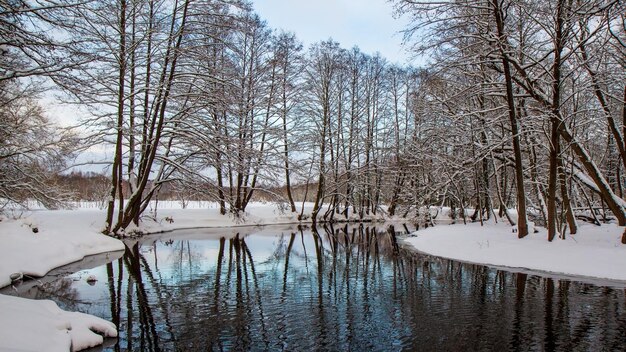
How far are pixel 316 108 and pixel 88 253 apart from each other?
22.1 m

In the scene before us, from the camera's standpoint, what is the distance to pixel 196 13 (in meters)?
18.7

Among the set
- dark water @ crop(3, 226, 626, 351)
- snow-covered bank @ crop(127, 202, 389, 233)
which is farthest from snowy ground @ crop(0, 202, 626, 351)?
snow-covered bank @ crop(127, 202, 389, 233)

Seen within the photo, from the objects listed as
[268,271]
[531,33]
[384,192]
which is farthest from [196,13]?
[384,192]

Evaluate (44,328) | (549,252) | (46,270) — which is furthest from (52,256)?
(549,252)

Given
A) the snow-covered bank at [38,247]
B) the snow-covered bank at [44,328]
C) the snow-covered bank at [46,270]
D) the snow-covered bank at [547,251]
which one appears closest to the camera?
the snow-covered bank at [44,328]

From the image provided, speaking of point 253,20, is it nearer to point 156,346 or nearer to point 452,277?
point 452,277

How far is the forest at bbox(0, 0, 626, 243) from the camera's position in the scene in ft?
41.3

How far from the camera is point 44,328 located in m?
6.15

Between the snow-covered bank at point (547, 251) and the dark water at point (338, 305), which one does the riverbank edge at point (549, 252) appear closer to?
the snow-covered bank at point (547, 251)

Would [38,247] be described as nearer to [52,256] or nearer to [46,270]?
[52,256]

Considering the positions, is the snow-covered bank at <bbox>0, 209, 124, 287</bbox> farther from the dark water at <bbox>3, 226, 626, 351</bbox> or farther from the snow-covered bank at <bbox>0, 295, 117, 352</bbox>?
the snow-covered bank at <bbox>0, 295, 117, 352</bbox>

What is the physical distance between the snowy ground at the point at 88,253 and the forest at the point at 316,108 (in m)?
0.98

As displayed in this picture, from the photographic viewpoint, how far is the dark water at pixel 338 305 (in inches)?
267

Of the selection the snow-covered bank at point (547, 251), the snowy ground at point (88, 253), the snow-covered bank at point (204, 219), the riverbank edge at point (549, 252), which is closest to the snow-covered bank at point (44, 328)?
the snowy ground at point (88, 253)
